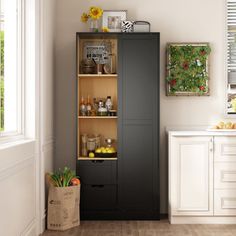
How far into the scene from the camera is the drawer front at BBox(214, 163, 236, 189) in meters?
4.52

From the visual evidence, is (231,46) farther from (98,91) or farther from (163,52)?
(98,91)

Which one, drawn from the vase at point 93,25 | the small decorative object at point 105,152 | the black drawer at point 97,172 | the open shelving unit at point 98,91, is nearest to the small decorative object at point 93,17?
the vase at point 93,25

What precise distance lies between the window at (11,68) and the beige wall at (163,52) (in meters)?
1.13

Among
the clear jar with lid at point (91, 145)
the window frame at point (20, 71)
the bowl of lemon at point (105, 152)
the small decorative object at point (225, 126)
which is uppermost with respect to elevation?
the window frame at point (20, 71)

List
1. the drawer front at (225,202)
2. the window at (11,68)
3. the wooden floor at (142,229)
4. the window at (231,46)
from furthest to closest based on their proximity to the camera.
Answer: the window at (231,46) → the drawer front at (225,202) → the wooden floor at (142,229) → the window at (11,68)

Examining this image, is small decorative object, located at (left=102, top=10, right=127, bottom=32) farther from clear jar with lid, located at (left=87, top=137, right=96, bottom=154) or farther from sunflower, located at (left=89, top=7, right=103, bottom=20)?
clear jar with lid, located at (left=87, top=137, right=96, bottom=154)

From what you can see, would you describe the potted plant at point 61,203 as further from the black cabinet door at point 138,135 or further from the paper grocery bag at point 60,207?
the black cabinet door at point 138,135

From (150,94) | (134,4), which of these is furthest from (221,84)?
(134,4)

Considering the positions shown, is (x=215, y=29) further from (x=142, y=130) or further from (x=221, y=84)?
(x=142, y=130)

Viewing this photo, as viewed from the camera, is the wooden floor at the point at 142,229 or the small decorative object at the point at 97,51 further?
the small decorative object at the point at 97,51

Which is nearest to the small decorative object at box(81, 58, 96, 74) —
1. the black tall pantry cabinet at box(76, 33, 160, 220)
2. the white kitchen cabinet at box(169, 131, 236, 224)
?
the black tall pantry cabinet at box(76, 33, 160, 220)

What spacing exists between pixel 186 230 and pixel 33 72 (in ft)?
6.79

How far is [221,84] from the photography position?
5.05 meters

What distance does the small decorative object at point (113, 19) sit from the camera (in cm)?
494
